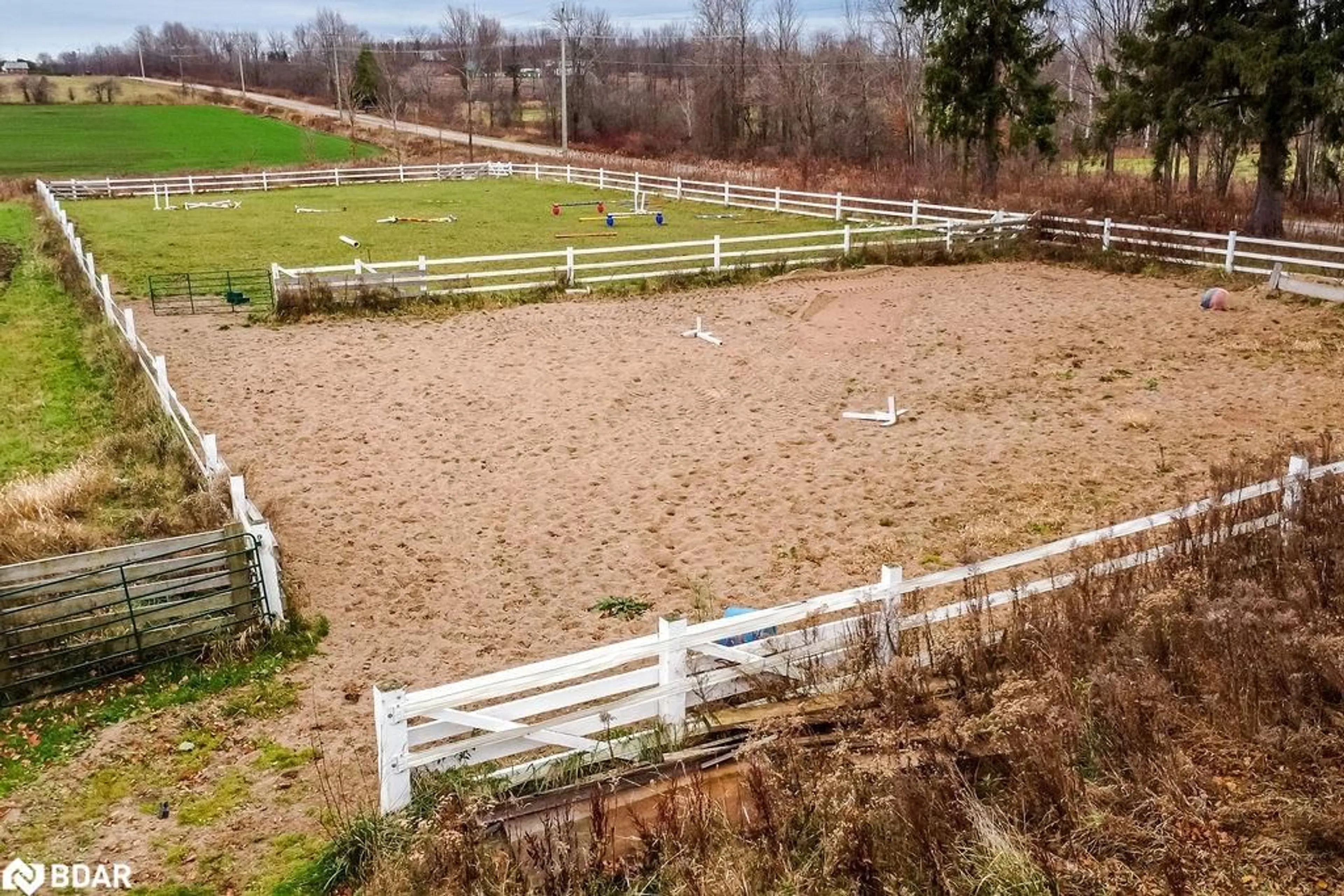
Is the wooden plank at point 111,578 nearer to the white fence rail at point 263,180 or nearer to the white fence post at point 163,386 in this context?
the white fence post at point 163,386

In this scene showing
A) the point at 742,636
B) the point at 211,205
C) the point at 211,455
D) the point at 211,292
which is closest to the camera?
the point at 742,636

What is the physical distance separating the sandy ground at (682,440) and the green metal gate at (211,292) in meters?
0.94

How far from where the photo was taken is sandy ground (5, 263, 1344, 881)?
27.4ft

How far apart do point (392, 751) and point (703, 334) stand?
12.3 metres

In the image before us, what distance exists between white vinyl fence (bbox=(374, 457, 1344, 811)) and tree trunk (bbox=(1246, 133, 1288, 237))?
17.7 metres

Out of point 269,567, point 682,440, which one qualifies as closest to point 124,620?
point 269,567

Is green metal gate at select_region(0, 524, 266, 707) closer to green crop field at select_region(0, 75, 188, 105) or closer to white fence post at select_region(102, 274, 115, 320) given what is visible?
white fence post at select_region(102, 274, 115, 320)

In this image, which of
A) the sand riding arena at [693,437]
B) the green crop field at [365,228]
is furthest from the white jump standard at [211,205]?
the sand riding arena at [693,437]

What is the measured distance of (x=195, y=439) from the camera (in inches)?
436

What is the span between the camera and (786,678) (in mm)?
6031

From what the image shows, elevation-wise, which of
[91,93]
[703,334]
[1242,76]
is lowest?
[703,334]

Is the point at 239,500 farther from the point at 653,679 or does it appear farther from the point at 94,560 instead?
the point at 653,679

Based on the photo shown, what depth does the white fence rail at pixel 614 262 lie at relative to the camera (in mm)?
18781

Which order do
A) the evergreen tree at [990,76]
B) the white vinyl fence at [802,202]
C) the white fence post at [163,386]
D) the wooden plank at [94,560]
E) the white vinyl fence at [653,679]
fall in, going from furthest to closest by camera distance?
1. the evergreen tree at [990,76]
2. the white vinyl fence at [802,202]
3. the white fence post at [163,386]
4. the wooden plank at [94,560]
5. the white vinyl fence at [653,679]
